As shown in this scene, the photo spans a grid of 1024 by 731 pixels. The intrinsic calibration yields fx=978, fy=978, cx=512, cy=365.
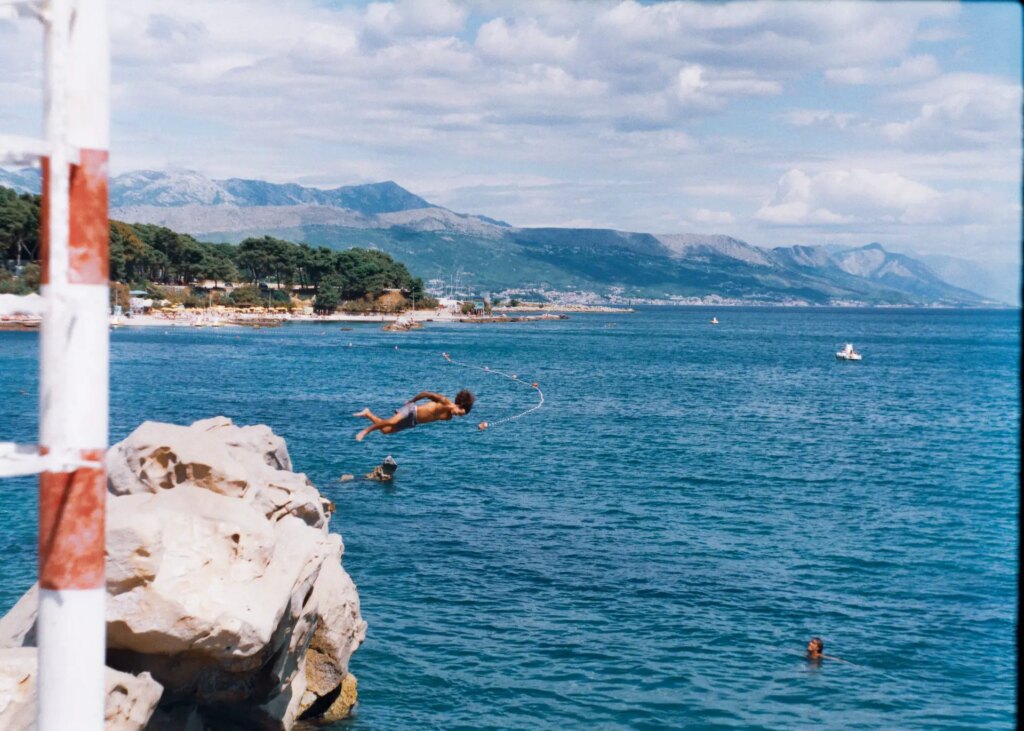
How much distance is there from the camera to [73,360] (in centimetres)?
427

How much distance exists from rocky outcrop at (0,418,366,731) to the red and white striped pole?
10.4 m

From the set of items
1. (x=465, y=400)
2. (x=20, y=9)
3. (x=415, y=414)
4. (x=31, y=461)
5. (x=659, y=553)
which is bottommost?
(x=659, y=553)

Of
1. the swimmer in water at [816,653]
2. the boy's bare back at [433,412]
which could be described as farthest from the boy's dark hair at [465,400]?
the swimmer in water at [816,653]

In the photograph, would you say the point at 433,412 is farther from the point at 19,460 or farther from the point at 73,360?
the point at 19,460

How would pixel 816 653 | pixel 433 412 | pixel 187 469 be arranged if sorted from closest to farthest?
pixel 187 469
pixel 433 412
pixel 816 653

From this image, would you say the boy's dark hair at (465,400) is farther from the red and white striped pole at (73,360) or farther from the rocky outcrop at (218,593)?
the red and white striped pole at (73,360)

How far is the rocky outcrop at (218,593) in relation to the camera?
14383 millimetres

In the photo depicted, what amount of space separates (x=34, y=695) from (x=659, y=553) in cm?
2722

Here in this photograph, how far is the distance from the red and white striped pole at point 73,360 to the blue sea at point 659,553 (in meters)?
4.92

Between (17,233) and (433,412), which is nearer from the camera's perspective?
(433,412)

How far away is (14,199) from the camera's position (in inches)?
5969

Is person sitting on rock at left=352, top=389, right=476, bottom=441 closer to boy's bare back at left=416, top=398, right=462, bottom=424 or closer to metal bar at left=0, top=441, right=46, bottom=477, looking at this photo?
boy's bare back at left=416, top=398, right=462, bottom=424

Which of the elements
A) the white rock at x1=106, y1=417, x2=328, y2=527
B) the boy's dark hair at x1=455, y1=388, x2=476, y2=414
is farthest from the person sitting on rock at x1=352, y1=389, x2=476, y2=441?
the white rock at x1=106, y1=417, x2=328, y2=527

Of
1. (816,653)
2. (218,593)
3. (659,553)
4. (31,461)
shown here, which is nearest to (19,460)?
(31,461)
